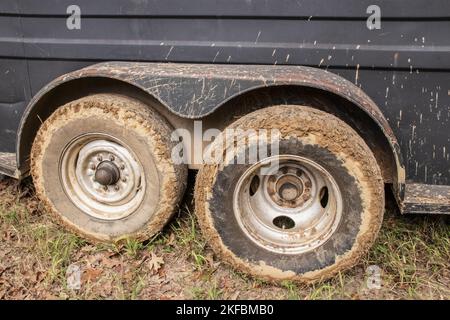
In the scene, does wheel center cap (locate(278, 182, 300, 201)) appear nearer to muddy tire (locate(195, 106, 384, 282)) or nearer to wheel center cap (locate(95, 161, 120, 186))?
muddy tire (locate(195, 106, 384, 282))

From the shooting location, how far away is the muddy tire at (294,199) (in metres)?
2.63

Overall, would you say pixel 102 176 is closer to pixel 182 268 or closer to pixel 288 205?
pixel 182 268

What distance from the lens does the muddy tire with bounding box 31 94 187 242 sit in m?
2.86

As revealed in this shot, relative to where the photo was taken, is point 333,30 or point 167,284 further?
point 167,284

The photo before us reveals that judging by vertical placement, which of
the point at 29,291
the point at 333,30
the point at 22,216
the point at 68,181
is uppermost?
the point at 333,30

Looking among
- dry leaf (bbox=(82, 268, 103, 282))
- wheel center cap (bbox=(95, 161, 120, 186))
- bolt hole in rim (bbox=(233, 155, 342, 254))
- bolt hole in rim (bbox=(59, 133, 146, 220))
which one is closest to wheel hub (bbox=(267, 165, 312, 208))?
bolt hole in rim (bbox=(233, 155, 342, 254))

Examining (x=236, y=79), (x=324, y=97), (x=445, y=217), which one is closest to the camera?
(x=236, y=79)

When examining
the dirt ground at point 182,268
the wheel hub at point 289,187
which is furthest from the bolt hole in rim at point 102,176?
the wheel hub at point 289,187

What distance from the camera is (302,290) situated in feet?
9.37

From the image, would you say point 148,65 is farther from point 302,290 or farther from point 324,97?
point 302,290

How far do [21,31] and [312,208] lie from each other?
208 centimetres

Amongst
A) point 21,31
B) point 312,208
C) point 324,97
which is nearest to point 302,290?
point 312,208

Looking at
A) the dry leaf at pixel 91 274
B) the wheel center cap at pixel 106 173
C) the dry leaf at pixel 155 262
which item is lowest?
the dry leaf at pixel 91 274

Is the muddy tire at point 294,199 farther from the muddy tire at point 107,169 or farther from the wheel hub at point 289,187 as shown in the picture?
the muddy tire at point 107,169
